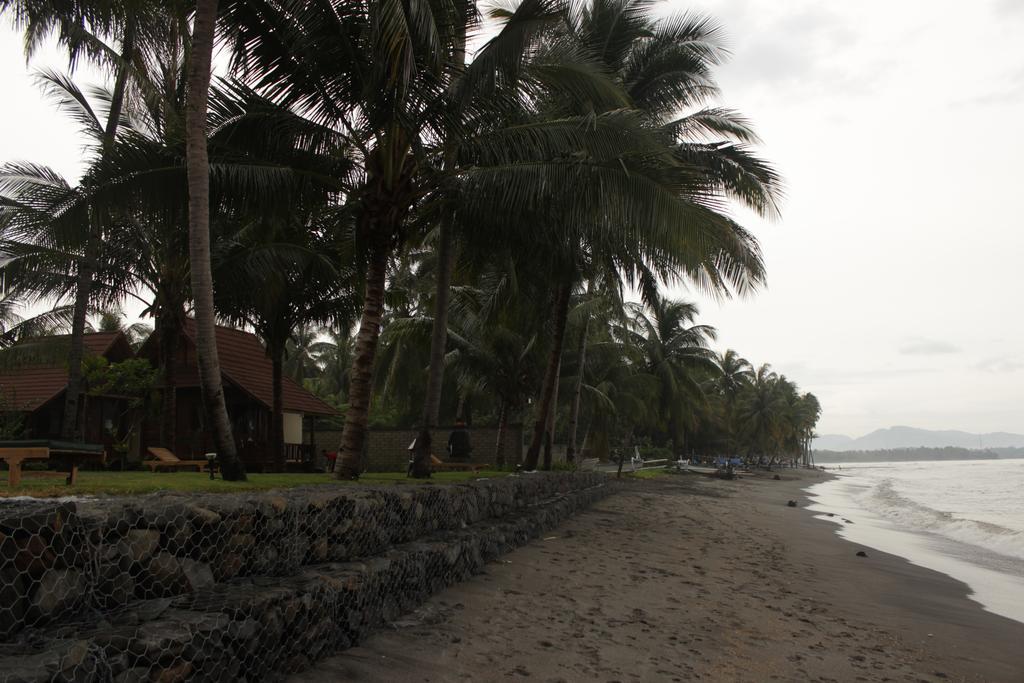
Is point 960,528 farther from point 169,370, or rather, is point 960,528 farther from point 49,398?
point 49,398

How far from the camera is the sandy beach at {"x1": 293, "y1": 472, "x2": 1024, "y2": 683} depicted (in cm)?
514

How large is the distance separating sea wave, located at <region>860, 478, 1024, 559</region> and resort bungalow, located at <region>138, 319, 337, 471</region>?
15006 mm

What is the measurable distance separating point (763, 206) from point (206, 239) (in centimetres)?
1246

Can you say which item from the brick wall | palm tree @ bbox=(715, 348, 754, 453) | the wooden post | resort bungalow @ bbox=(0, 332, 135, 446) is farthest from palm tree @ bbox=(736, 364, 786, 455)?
the wooden post

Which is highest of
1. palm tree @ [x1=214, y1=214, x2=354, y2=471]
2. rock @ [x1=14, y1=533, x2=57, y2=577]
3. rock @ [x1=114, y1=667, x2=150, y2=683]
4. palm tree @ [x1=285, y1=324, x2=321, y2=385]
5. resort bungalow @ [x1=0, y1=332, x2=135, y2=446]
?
palm tree @ [x1=285, y1=324, x2=321, y2=385]

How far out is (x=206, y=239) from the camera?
7.73 m

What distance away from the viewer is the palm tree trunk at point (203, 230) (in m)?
7.63

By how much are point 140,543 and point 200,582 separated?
448 millimetres

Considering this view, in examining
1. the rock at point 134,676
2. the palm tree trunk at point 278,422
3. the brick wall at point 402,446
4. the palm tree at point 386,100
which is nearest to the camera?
the rock at point 134,676

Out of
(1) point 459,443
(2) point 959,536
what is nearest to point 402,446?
(1) point 459,443

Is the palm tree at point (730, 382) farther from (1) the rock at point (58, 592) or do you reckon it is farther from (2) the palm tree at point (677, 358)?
(1) the rock at point (58, 592)

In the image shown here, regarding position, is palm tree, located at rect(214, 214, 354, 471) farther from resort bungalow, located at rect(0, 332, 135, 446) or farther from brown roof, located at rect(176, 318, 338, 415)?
resort bungalow, located at rect(0, 332, 135, 446)

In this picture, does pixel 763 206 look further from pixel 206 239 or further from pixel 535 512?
pixel 206 239

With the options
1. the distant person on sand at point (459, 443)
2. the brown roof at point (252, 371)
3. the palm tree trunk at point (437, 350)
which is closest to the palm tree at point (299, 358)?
the brown roof at point (252, 371)
